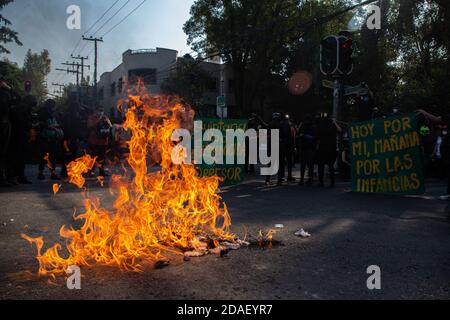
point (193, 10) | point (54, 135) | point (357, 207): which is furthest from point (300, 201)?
point (193, 10)

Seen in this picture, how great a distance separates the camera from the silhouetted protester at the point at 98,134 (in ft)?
37.7

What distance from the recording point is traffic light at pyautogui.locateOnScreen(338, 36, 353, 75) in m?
11.4

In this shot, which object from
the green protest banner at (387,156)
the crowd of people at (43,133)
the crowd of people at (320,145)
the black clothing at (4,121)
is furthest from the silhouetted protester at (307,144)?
the black clothing at (4,121)

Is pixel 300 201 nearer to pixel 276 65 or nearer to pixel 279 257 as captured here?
pixel 279 257

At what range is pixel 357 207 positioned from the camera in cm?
743

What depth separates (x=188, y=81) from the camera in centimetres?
3612

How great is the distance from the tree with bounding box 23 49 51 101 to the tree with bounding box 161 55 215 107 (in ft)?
267

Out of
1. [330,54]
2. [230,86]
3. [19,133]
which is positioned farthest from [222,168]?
[230,86]

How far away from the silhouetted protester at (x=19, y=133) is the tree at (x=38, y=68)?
106 m

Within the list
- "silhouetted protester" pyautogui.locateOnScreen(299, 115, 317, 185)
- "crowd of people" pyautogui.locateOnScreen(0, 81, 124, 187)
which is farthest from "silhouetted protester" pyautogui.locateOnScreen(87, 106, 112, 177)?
"silhouetted protester" pyautogui.locateOnScreen(299, 115, 317, 185)

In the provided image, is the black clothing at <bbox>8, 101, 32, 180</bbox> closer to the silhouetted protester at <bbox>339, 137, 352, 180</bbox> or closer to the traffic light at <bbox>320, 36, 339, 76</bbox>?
the traffic light at <bbox>320, 36, 339, 76</bbox>

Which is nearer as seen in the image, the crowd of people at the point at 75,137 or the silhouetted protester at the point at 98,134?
the crowd of people at the point at 75,137

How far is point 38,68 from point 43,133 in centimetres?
11376

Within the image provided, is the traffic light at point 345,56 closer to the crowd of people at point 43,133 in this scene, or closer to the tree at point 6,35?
the crowd of people at point 43,133
